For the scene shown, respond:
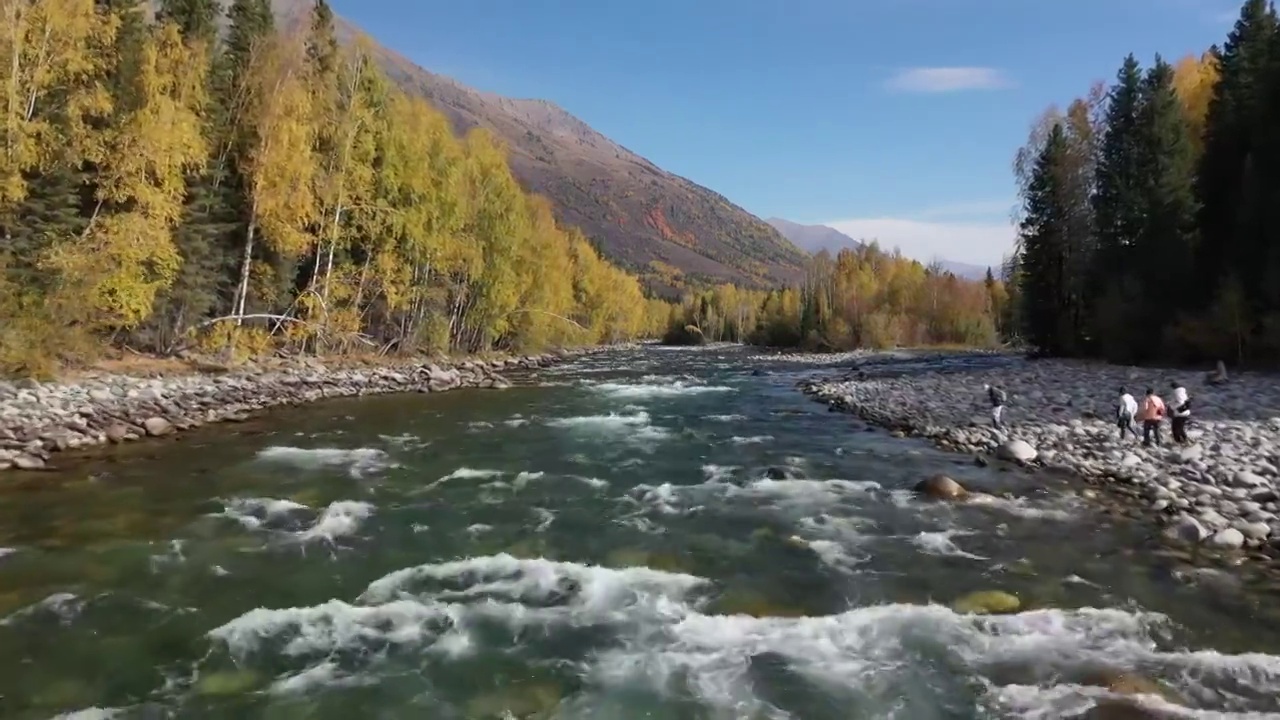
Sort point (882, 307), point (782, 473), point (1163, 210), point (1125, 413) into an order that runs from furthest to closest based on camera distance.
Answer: point (882, 307), point (1163, 210), point (1125, 413), point (782, 473)

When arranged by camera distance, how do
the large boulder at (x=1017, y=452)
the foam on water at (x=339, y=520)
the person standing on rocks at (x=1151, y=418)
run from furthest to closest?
the large boulder at (x=1017, y=452), the person standing on rocks at (x=1151, y=418), the foam on water at (x=339, y=520)

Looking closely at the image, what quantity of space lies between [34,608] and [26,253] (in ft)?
54.9

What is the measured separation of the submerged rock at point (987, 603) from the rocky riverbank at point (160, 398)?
50.7ft

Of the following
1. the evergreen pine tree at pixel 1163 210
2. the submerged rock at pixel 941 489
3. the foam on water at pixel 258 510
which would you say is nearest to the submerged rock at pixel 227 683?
the foam on water at pixel 258 510

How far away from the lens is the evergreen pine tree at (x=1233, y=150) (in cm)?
2972

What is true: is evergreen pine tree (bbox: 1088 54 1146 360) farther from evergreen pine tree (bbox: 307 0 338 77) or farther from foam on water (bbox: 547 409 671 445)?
evergreen pine tree (bbox: 307 0 338 77)

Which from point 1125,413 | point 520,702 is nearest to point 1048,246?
point 1125,413

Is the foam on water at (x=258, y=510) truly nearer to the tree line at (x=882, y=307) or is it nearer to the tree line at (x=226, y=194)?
the tree line at (x=226, y=194)

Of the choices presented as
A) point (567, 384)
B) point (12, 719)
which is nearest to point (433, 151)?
point (567, 384)

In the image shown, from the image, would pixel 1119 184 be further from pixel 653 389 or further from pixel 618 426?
pixel 618 426

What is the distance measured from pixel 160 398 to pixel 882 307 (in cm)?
7144

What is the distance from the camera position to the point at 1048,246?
4156 cm

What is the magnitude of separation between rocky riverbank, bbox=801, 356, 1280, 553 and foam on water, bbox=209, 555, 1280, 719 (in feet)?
14.0

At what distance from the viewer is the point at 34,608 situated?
766cm
